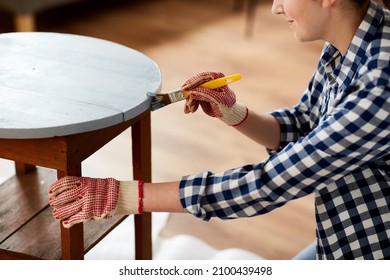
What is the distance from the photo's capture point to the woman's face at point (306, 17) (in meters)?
1.30

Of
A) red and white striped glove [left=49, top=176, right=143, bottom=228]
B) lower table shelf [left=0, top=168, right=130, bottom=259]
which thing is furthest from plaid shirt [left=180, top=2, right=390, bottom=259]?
lower table shelf [left=0, top=168, right=130, bottom=259]

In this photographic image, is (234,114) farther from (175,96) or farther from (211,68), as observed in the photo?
(211,68)

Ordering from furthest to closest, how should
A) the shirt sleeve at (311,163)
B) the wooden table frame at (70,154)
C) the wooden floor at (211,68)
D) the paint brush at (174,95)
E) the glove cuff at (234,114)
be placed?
the wooden floor at (211,68), the glove cuff at (234,114), the paint brush at (174,95), the wooden table frame at (70,154), the shirt sleeve at (311,163)

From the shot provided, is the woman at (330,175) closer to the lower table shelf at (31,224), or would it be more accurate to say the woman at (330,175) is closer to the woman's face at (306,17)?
the woman's face at (306,17)

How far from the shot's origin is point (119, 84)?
1480 mm

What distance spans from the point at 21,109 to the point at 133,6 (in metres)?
2.98

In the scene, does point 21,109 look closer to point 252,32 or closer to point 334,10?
point 334,10

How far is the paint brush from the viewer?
1.45 metres

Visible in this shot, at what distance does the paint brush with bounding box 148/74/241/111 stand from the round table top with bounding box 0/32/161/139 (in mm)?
20

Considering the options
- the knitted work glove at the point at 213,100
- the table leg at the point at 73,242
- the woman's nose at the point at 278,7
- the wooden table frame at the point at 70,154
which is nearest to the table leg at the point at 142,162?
the wooden table frame at the point at 70,154

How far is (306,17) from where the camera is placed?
1314 mm

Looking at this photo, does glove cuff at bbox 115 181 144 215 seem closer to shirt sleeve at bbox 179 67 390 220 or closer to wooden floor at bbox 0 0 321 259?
shirt sleeve at bbox 179 67 390 220

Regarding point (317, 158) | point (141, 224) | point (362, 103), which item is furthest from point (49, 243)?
point (362, 103)

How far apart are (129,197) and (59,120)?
0.63ft
